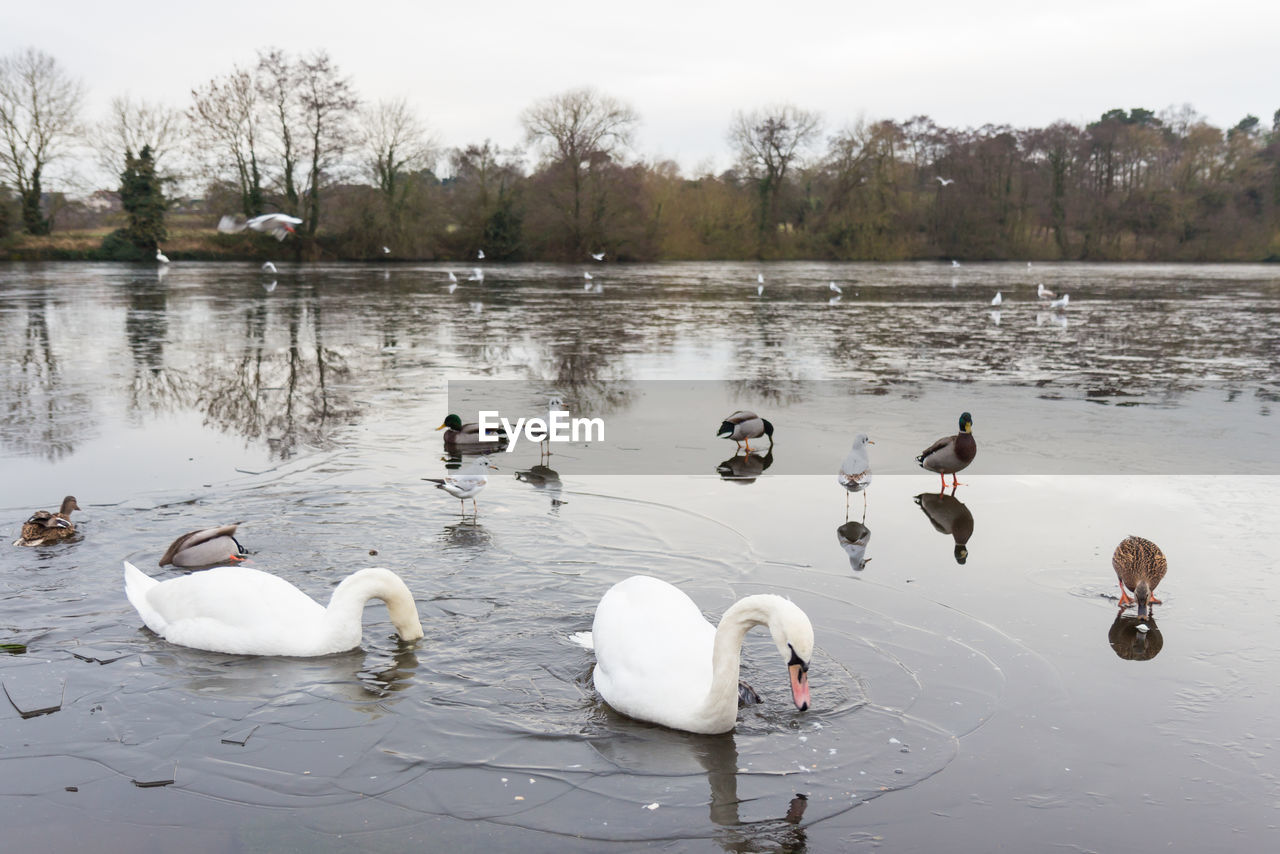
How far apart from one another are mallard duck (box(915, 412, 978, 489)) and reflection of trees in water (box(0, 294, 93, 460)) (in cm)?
795

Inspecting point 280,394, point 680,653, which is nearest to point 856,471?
point 680,653

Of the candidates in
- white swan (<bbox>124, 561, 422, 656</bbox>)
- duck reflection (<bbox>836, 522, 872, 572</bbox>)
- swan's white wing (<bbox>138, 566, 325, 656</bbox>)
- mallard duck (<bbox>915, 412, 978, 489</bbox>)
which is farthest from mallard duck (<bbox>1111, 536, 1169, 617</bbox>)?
swan's white wing (<bbox>138, 566, 325, 656</bbox>)

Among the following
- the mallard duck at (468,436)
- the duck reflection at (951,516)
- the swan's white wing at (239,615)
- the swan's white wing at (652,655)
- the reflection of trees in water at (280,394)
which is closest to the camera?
the swan's white wing at (652,655)

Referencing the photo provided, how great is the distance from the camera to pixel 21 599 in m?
5.70

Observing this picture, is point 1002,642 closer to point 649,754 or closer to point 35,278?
point 649,754

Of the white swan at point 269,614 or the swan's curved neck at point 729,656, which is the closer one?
the swan's curved neck at point 729,656

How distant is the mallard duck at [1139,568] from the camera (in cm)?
575

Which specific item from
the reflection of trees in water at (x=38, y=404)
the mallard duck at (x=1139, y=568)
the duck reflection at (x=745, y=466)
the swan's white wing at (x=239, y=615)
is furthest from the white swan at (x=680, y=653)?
the reflection of trees in water at (x=38, y=404)

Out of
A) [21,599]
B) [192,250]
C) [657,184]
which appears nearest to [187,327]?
[21,599]

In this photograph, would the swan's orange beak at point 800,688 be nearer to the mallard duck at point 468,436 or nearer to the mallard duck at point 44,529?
the mallard duck at point 44,529

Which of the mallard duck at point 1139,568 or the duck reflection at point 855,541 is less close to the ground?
the mallard duck at point 1139,568

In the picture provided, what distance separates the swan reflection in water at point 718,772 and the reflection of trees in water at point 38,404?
726cm

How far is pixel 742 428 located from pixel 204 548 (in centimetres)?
548

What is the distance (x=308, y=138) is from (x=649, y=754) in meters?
60.9
